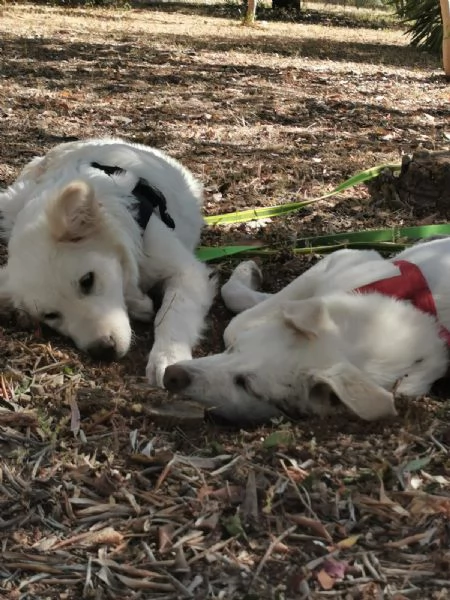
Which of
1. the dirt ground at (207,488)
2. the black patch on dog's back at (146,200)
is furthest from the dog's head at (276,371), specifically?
the black patch on dog's back at (146,200)

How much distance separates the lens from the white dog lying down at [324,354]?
3379 millimetres

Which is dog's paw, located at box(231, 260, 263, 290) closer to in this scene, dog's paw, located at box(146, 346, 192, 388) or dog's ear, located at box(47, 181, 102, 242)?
dog's paw, located at box(146, 346, 192, 388)

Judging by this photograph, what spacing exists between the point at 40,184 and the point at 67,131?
10.1 ft

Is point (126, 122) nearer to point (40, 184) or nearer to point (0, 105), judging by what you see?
point (0, 105)

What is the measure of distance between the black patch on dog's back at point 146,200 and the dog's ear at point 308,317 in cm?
153

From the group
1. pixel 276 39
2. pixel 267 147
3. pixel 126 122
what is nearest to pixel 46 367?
pixel 267 147

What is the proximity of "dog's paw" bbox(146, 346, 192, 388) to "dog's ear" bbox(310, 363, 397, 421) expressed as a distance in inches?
37.5

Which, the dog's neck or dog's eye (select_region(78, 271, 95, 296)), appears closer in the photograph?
the dog's neck

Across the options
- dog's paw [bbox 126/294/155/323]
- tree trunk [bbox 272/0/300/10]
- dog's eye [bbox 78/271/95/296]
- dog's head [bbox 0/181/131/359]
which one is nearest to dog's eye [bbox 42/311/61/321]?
dog's head [bbox 0/181/131/359]

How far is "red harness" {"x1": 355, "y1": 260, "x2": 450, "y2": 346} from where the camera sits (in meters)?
3.57

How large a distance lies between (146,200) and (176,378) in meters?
1.67

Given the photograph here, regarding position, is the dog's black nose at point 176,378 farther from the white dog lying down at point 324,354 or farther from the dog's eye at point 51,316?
the dog's eye at point 51,316

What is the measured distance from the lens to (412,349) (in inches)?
135

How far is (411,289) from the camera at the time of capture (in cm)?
362
